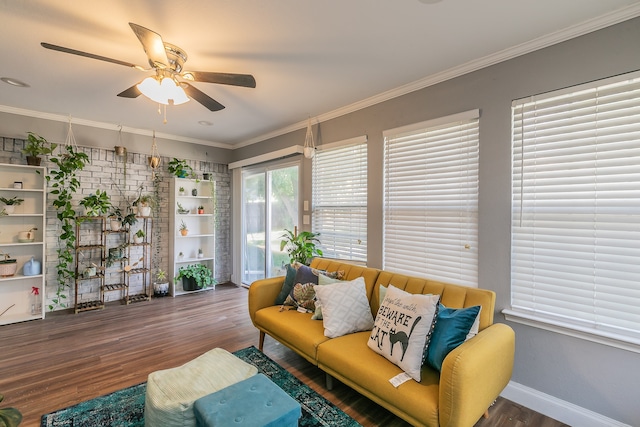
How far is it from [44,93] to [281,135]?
270cm

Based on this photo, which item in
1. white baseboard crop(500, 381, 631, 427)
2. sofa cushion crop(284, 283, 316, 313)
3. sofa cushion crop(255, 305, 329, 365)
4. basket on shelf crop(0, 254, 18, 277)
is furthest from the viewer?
basket on shelf crop(0, 254, 18, 277)

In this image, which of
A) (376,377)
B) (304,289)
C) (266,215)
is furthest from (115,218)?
(376,377)

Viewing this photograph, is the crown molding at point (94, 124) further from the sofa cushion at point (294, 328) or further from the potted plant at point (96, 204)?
the sofa cushion at point (294, 328)

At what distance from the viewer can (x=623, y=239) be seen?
1.77 m

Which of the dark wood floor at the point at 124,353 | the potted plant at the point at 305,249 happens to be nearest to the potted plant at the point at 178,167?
the dark wood floor at the point at 124,353

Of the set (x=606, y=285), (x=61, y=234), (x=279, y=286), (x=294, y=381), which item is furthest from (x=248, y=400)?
(x=61, y=234)

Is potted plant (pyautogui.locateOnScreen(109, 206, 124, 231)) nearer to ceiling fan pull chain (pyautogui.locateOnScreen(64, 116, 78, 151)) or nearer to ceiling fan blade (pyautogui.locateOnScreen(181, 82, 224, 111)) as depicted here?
ceiling fan pull chain (pyautogui.locateOnScreen(64, 116, 78, 151))

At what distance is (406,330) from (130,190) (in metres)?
4.58

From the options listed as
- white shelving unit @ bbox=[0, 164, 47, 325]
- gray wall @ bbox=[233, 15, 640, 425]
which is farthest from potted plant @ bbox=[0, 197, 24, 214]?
gray wall @ bbox=[233, 15, 640, 425]

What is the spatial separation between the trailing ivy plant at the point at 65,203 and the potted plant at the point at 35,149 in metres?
0.13

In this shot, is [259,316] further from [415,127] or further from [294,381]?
[415,127]

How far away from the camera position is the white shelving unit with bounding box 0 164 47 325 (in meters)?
3.58

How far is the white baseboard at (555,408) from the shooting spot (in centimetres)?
181

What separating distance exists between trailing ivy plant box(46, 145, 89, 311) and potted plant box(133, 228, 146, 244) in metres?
0.72
